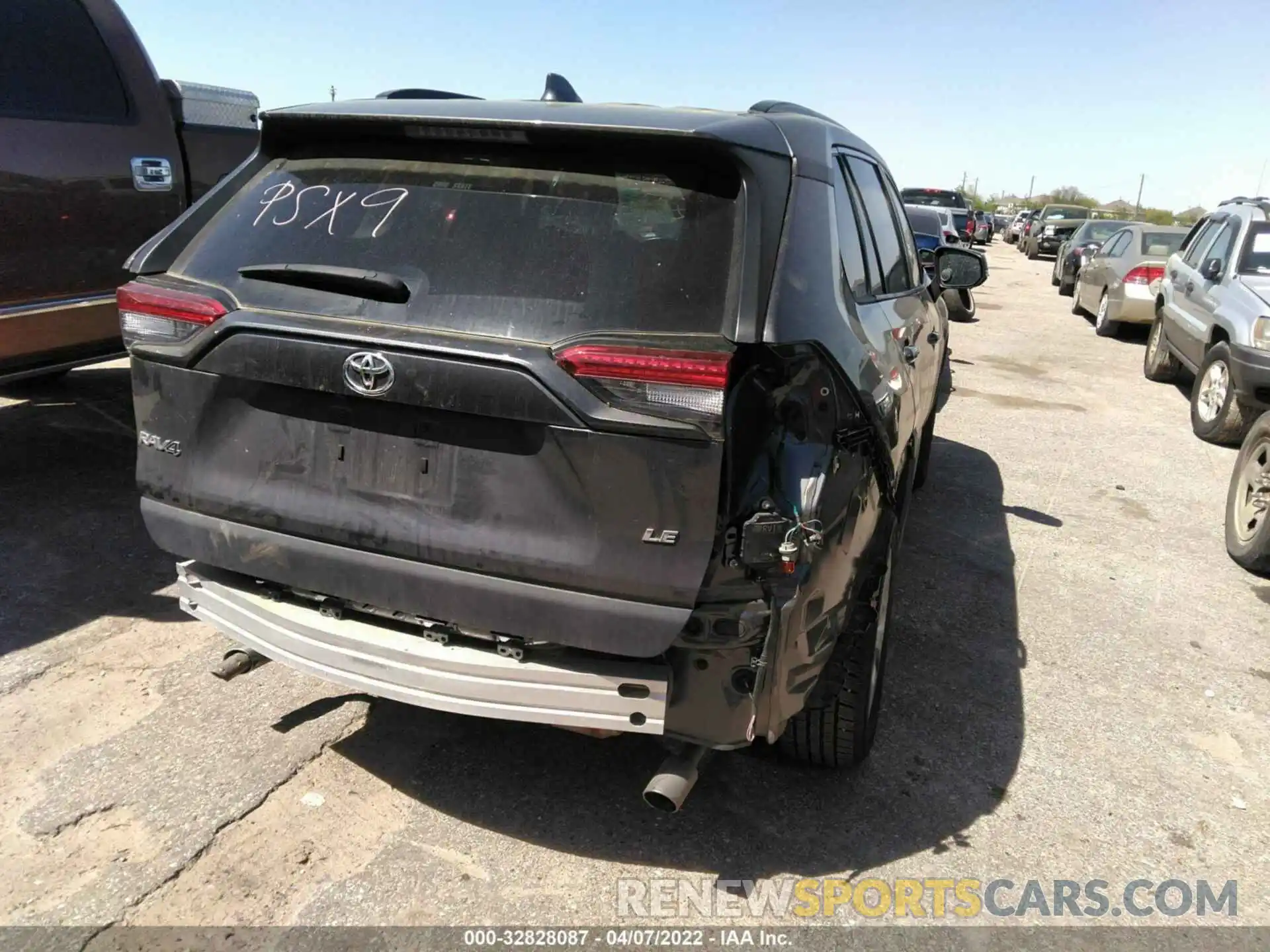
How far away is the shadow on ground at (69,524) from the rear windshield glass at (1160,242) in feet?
42.9

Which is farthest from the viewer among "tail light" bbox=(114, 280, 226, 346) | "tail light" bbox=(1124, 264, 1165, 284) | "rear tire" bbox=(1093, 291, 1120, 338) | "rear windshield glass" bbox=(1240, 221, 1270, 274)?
"rear tire" bbox=(1093, 291, 1120, 338)

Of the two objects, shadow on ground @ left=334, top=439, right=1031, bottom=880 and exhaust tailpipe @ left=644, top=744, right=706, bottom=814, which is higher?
exhaust tailpipe @ left=644, top=744, right=706, bottom=814

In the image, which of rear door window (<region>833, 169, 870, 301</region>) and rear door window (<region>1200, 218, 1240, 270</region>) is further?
rear door window (<region>1200, 218, 1240, 270</region>)

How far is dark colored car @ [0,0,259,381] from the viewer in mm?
4445

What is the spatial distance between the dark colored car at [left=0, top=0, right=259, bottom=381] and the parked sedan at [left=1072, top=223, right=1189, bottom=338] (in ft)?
38.4

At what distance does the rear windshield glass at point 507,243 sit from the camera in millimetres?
2273

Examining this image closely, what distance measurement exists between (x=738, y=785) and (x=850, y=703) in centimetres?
→ 48

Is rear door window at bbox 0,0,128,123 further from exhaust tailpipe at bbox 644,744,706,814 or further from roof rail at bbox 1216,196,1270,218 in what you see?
roof rail at bbox 1216,196,1270,218

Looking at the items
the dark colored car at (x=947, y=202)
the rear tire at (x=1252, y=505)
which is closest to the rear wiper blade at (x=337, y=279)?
the rear tire at (x=1252, y=505)

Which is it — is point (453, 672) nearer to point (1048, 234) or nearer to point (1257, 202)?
point (1257, 202)

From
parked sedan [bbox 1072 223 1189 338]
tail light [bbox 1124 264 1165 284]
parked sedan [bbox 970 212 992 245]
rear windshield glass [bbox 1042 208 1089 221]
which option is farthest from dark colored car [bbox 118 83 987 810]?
rear windshield glass [bbox 1042 208 1089 221]

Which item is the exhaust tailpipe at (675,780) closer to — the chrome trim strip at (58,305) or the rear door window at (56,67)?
the chrome trim strip at (58,305)

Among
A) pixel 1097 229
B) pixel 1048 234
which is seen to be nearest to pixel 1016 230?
pixel 1048 234

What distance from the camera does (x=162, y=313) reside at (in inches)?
104
